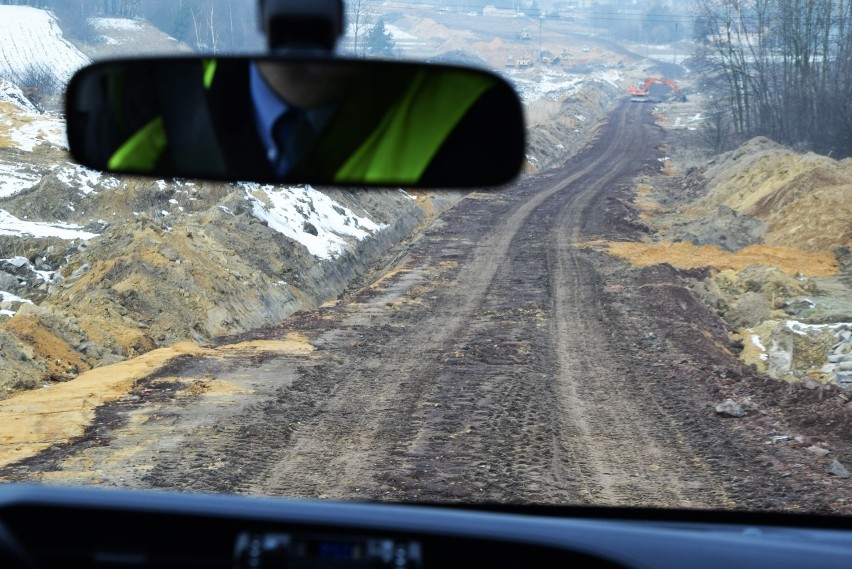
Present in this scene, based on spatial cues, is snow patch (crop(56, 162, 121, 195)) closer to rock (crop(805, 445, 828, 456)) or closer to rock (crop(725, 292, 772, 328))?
rock (crop(725, 292, 772, 328))

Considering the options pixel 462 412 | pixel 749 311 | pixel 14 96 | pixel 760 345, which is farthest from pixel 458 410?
pixel 14 96

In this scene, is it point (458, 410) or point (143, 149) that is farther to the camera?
point (458, 410)

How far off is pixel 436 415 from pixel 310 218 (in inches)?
564

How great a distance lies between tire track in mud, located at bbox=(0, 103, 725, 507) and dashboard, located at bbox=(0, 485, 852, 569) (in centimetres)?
631

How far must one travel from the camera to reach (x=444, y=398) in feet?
39.9

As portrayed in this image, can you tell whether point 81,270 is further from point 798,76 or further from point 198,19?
point 798,76

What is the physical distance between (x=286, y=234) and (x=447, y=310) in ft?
19.9

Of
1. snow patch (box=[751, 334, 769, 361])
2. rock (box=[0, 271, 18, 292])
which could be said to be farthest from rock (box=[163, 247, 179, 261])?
snow patch (box=[751, 334, 769, 361])

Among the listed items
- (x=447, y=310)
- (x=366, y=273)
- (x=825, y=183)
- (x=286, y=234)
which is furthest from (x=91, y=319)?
(x=825, y=183)

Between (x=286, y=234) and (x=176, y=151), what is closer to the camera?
(x=176, y=151)

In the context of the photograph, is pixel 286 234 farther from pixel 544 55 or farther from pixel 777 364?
pixel 544 55

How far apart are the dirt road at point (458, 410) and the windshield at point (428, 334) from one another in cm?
5

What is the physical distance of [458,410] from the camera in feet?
37.9

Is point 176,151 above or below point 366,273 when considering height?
above
